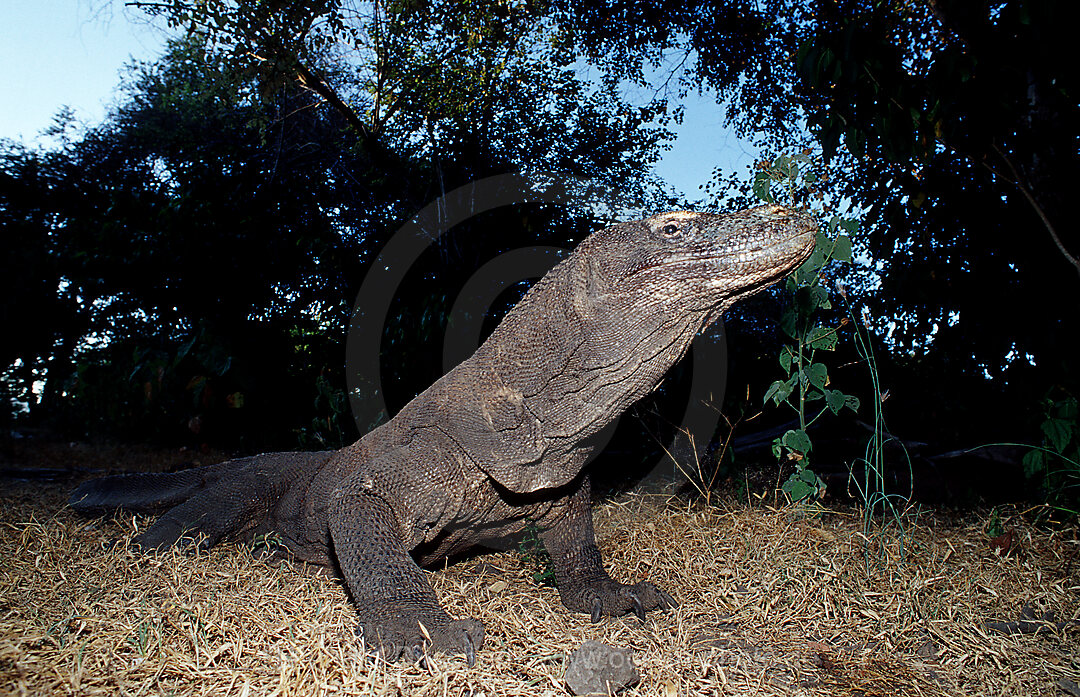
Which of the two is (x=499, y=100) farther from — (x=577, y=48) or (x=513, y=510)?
(x=513, y=510)

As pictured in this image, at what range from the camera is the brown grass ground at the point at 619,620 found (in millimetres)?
1746

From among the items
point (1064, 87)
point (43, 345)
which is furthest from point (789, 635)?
point (43, 345)

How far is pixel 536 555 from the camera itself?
285cm

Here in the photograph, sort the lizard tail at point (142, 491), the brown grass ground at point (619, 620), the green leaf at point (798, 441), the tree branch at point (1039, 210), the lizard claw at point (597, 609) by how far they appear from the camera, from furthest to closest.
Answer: the lizard tail at point (142, 491), the tree branch at point (1039, 210), the green leaf at point (798, 441), the lizard claw at point (597, 609), the brown grass ground at point (619, 620)

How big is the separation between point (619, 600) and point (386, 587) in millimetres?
890

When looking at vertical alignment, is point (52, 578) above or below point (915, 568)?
above

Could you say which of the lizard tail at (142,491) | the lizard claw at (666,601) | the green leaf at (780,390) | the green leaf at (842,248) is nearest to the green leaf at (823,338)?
the green leaf at (780,390)

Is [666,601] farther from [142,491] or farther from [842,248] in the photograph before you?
[142,491]

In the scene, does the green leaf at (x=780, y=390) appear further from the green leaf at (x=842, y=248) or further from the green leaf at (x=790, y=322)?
the green leaf at (x=842, y=248)

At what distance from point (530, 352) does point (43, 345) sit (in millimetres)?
9548

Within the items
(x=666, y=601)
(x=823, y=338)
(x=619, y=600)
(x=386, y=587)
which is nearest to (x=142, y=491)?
(x=386, y=587)

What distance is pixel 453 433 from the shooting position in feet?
7.91

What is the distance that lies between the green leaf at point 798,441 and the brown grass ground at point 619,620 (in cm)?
41

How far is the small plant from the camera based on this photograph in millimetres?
2697
